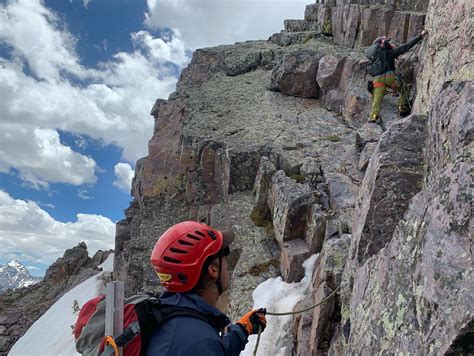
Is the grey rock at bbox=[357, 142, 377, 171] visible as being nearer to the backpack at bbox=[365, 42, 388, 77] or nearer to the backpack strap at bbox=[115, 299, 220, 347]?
the backpack at bbox=[365, 42, 388, 77]

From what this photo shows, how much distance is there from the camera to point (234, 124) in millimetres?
26750

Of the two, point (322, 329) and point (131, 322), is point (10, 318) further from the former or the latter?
point (131, 322)

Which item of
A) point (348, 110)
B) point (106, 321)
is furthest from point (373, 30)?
point (106, 321)

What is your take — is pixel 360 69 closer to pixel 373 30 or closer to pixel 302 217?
pixel 373 30

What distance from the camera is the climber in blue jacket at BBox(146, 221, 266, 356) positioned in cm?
376

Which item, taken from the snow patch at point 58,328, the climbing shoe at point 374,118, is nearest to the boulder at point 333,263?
the climbing shoe at point 374,118

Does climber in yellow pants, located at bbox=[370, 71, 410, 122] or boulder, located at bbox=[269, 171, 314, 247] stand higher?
climber in yellow pants, located at bbox=[370, 71, 410, 122]

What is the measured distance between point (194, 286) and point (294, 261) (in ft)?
33.5

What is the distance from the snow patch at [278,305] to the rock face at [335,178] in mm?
399

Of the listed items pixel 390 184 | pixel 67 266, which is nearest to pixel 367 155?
pixel 390 184

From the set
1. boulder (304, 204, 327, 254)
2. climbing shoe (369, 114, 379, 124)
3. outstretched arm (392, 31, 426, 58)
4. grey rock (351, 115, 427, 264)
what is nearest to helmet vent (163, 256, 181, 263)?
grey rock (351, 115, 427, 264)

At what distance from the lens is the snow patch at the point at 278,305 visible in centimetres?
1191

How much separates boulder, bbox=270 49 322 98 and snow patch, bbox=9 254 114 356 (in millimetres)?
23522

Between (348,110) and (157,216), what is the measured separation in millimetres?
13246
